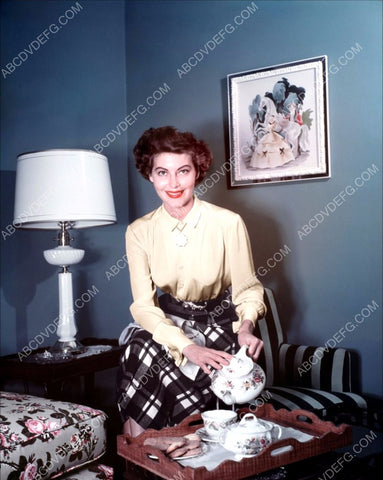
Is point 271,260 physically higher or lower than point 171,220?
lower

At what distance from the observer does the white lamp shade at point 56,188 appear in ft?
7.63

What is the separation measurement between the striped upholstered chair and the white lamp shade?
95cm

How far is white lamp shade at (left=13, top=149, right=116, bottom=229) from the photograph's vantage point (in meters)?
2.33

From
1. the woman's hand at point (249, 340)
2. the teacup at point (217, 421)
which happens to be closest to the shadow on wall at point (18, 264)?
the woman's hand at point (249, 340)

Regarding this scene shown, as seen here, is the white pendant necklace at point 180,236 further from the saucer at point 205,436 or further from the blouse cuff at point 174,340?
the saucer at point 205,436

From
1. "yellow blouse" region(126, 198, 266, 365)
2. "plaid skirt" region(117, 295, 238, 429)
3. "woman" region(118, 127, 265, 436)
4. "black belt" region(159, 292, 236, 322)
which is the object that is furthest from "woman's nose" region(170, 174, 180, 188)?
"plaid skirt" region(117, 295, 238, 429)

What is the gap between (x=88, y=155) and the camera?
7.97ft

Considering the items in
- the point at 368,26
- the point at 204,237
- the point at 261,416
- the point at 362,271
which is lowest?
the point at 261,416

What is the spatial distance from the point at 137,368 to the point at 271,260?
46.5 inches

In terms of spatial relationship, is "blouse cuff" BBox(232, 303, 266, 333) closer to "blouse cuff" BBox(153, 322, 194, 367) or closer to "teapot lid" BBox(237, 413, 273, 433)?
"blouse cuff" BBox(153, 322, 194, 367)

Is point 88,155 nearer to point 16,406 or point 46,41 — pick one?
point 46,41

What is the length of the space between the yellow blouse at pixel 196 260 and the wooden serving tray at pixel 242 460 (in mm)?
577

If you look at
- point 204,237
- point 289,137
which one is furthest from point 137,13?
point 204,237

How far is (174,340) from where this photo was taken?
187 centimetres
